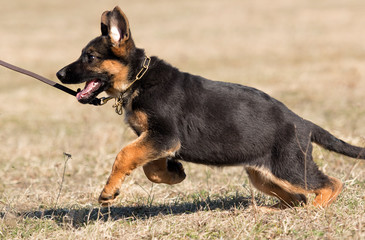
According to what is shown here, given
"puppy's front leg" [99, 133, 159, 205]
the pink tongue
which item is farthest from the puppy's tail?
the pink tongue

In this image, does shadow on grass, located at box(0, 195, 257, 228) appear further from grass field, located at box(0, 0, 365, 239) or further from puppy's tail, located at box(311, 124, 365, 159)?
puppy's tail, located at box(311, 124, 365, 159)

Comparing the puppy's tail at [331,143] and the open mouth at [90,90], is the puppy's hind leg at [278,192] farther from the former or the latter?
the open mouth at [90,90]

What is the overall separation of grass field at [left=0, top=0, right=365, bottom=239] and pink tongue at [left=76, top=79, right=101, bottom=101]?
125 cm

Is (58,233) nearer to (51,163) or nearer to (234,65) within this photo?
(51,163)

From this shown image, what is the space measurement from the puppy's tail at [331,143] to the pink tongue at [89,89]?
235 cm

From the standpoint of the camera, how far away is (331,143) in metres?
5.35

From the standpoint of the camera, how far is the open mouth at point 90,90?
16.8 ft

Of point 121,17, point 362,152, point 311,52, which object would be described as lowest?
point 362,152

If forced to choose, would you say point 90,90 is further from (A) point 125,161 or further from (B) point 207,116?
(B) point 207,116

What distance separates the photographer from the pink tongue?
5.12 m

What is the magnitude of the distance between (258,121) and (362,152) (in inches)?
48.8

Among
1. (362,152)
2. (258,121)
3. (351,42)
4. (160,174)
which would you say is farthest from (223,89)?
(351,42)

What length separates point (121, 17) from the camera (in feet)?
16.4

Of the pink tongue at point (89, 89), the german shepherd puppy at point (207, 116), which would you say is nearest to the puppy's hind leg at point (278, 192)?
the german shepherd puppy at point (207, 116)
